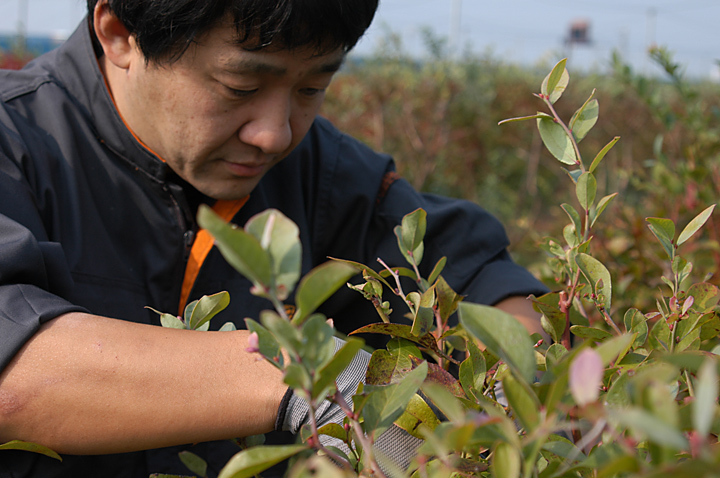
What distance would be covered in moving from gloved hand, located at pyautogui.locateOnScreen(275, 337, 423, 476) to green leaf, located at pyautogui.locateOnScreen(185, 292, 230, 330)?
0.18m

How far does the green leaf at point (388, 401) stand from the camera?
0.46 m

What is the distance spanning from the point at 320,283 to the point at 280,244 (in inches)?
1.4

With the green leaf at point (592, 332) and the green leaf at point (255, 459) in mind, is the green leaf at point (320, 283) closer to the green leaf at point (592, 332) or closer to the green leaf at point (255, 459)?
the green leaf at point (255, 459)

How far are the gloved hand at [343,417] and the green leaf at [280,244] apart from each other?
46 cm

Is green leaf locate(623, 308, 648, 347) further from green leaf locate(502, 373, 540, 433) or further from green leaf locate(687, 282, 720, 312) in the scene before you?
green leaf locate(502, 373, 540, 433)

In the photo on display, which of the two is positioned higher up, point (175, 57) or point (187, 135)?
point (175, 57)

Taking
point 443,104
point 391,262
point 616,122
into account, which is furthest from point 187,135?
point 616,122

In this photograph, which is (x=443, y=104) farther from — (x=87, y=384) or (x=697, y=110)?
(x=87, y=384)

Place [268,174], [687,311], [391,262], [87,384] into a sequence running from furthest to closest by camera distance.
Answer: [268,174] < [391,262] < [87,384] < [687,311]

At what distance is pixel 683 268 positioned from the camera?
703 mm

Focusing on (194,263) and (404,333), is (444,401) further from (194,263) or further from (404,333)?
(194,263)

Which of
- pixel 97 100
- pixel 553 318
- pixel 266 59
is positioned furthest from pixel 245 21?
pixel 553 318

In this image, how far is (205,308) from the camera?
2.20 feet

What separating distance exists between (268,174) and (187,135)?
1.61 feet
